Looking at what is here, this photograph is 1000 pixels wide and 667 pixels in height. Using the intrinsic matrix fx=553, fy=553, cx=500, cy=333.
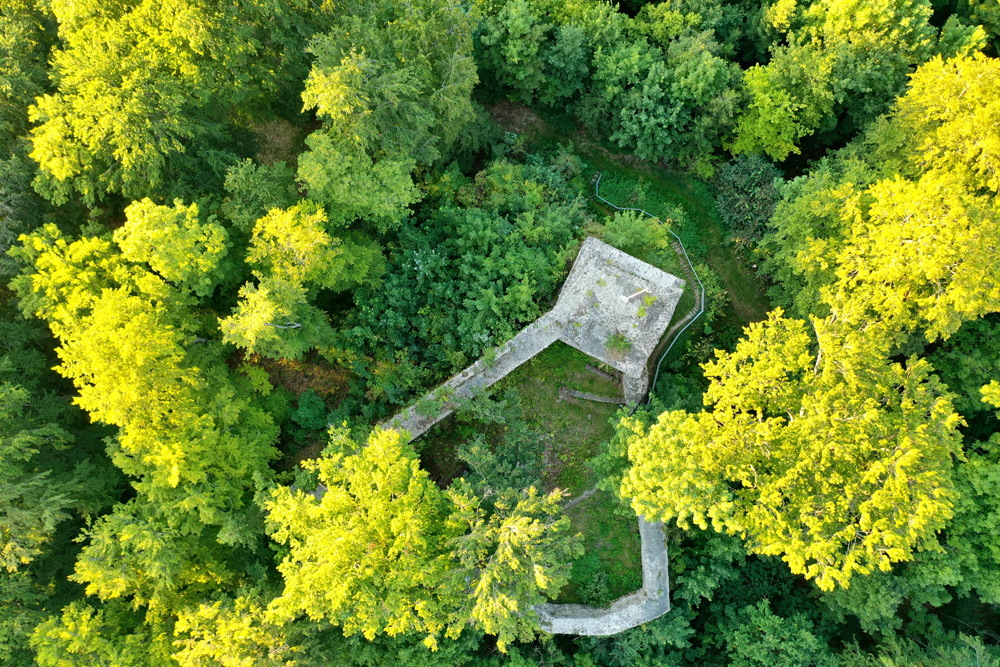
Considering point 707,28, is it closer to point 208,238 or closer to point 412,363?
point 412,363

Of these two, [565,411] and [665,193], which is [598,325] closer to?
[565,411]

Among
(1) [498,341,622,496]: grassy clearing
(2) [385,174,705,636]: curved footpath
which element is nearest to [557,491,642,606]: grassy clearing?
(2) [385,174,705,636]: curved footpath

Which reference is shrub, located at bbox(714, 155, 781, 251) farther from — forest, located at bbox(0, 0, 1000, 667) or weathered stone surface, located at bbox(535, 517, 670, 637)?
weathered stone surface, located at bbox(535, 517, 670, 637)

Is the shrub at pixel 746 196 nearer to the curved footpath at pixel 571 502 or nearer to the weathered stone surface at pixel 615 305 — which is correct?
the weathered stone surface at pixel 615 305

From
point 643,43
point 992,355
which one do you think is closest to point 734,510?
point 992,355

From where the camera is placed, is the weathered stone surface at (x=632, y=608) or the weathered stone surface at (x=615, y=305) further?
the weathered stone surface at (x=615, y=305)

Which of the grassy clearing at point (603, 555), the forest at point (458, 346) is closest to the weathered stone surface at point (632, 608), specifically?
the grassy clearing at point (603, 555)
